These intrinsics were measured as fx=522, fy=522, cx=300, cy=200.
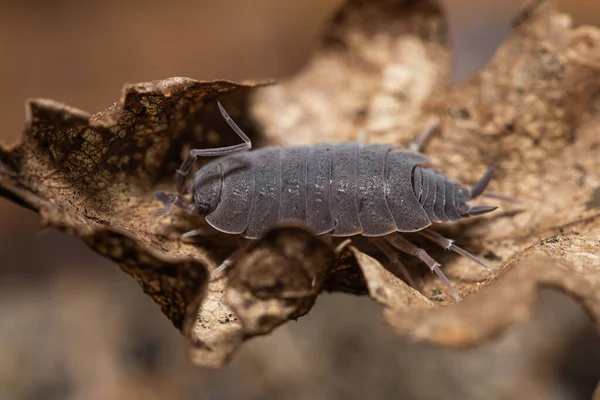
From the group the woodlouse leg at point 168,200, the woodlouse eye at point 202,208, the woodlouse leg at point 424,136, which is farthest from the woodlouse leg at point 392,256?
the woodlouse leg at point 168,200

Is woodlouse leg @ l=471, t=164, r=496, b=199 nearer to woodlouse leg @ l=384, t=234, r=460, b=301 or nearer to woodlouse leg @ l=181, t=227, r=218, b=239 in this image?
woodlouse leg @ l=384, t=234, r=460, b=301

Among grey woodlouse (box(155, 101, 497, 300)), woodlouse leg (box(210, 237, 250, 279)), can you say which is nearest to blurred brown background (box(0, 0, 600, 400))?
grey woodlouse (box(155, 101, 497, 300))

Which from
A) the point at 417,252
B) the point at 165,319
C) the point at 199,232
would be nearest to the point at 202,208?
the point at 199,232

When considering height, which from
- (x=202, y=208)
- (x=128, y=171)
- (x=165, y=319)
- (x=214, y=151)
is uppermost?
(x=214, y=151)

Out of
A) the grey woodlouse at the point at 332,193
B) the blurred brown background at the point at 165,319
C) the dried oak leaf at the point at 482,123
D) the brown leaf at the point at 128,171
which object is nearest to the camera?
the brown leaf at the point at 128,171

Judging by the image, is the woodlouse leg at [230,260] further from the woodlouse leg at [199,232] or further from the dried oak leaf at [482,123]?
the dried oak leaf at [482,123]

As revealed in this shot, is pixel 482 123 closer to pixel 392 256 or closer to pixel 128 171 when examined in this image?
pixel 392 256
